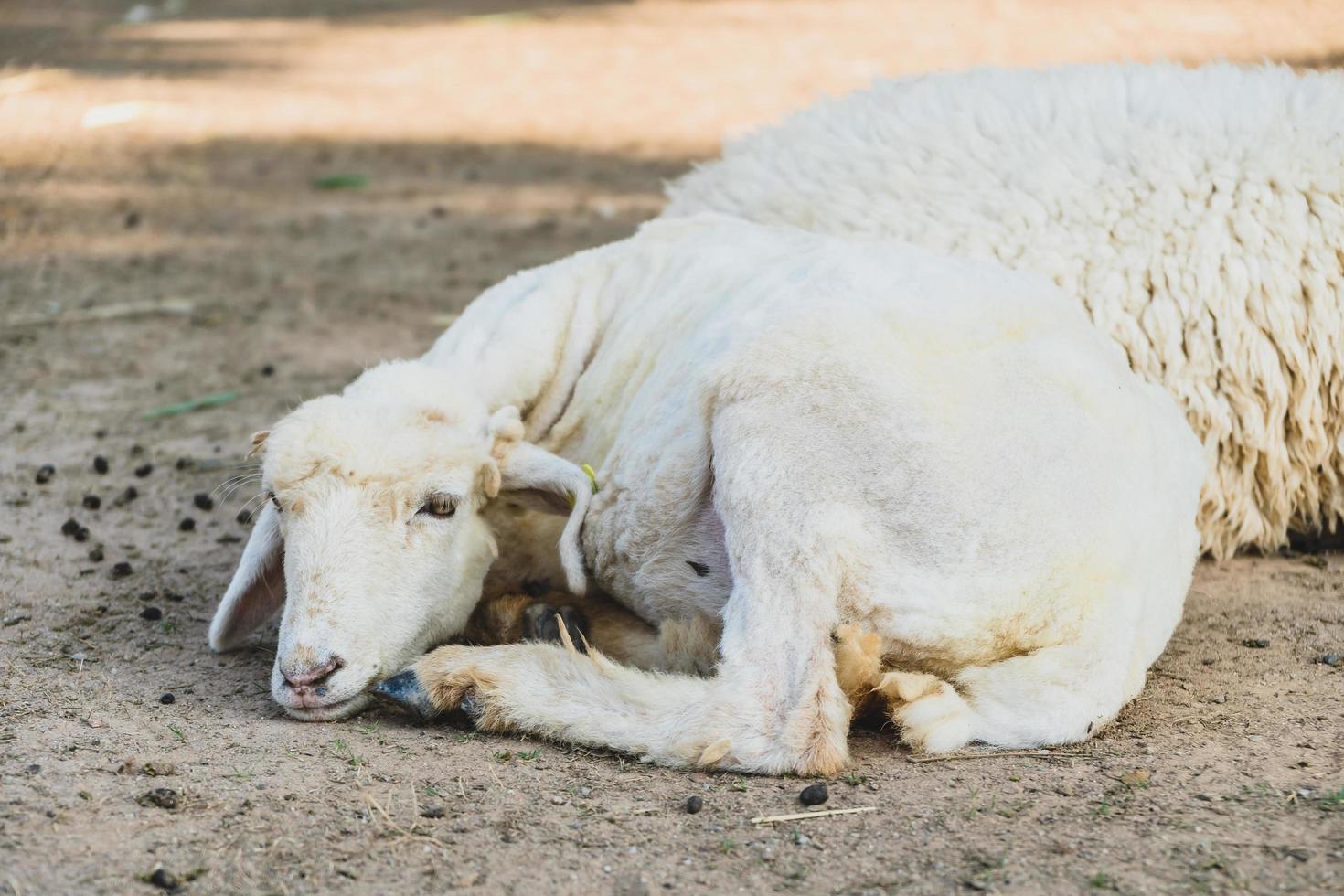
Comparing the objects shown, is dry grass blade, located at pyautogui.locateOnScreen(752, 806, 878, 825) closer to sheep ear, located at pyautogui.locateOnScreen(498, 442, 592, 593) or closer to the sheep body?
the sheep body

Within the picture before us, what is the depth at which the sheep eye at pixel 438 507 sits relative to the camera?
141 inches

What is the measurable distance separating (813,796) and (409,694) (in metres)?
1.02

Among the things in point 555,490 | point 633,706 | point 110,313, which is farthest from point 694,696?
point 110,313

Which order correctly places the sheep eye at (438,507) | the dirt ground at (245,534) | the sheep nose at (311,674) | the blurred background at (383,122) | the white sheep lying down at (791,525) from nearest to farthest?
1. the dirt ground at (245,534)
2. the white sheep lying down at (791,525)
3. the sheep nose at (311,674)
4. the sheep eye at (438,507)
5. the blurred background at (383,122)

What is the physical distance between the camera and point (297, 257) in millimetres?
8070

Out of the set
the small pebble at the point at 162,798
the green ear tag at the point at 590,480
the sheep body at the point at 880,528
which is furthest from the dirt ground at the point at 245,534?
the green ear tag at the point at 590,480

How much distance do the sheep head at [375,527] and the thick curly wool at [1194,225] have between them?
5.20 feet

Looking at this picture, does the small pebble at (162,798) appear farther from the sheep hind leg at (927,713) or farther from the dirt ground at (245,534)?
the sheep hind leg at (927,713)

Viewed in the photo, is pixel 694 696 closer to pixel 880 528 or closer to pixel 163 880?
pixel 880 528

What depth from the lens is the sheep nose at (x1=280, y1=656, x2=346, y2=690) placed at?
3293mm

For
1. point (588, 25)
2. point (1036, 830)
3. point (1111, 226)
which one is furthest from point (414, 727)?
point (588, 25)

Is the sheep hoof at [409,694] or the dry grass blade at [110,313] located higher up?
the sheep hoof at [409,694]

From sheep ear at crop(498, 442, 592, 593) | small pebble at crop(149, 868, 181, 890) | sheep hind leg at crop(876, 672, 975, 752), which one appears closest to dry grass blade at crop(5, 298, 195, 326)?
sheep ear at crop(498, 442, 592, 593)

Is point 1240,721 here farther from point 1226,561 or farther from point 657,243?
point 657,243
